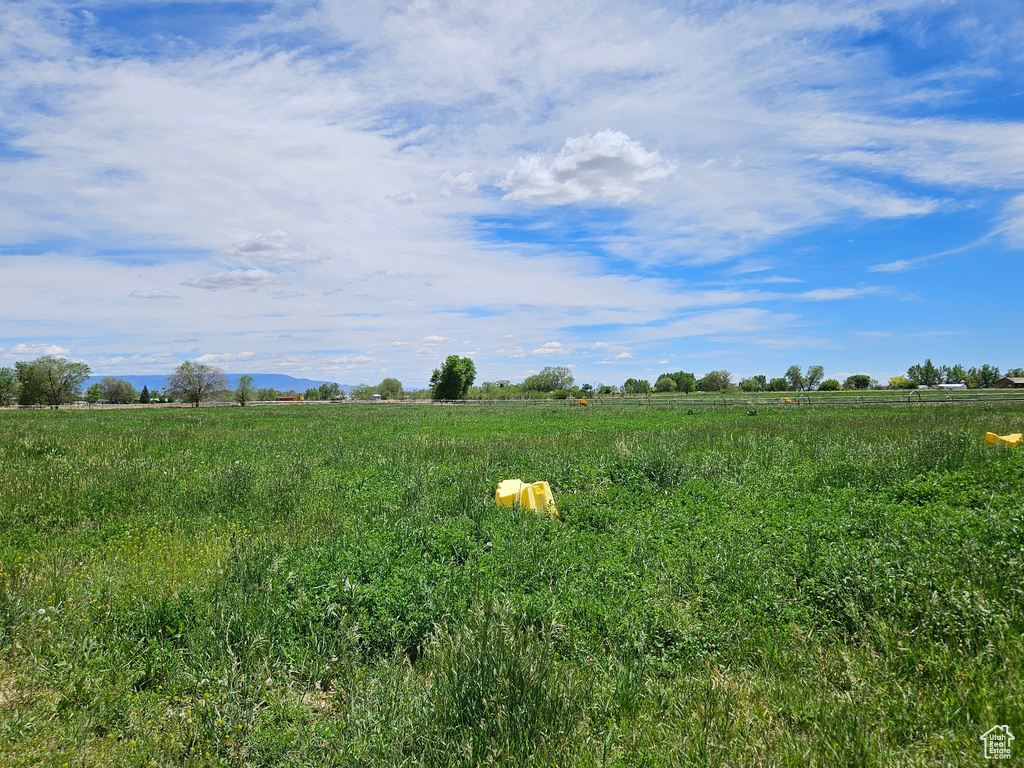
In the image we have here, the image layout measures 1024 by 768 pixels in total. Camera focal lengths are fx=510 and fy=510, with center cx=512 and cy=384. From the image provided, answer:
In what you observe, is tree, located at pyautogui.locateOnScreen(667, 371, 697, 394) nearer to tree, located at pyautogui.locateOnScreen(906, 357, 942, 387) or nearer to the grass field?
tree, located at pyautogui.locateOnScreen(906, 357, 942, 387)

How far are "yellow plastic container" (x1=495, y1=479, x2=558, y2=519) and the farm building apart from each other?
150m

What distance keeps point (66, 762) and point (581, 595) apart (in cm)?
499

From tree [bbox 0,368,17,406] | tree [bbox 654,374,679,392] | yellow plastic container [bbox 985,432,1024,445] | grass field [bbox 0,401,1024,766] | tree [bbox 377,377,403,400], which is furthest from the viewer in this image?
tree [bbox 377,377,403,400]

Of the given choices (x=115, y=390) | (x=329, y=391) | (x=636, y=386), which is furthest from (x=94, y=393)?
(x=636, y=386)

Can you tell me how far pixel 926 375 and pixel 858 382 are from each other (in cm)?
2295

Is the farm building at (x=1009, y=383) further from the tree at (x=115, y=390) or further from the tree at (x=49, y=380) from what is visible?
the tree at (x=115, y=390)

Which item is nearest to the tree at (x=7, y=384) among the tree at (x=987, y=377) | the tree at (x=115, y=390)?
the tree at (x=115, y=390)

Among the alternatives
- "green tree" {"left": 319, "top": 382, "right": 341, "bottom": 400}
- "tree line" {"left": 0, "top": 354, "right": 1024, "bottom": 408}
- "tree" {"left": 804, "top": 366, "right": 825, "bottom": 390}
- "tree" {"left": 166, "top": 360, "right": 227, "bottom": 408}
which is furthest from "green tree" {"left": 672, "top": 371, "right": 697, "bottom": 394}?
"tree" {"left": 166, "top": 360, "right": 227, "bottom": 408}

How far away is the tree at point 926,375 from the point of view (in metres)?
154

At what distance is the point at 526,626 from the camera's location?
5680mm

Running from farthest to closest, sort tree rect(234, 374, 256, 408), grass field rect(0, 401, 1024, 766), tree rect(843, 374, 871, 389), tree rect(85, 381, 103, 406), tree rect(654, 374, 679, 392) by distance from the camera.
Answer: tree rect(654, 374, 679, 392)
tree rect(843, 374, 871, 389)
tree rect(85, 381, 103, 406)
tree rect(234, 374, 256, 408)
grass field rect(0, 401, 1024, 766)

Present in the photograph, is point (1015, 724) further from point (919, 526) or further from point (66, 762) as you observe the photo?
point (66, 762)

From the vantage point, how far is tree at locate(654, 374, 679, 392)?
160250 millimetres

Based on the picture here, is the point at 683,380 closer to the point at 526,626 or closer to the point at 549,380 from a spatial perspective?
the point at 549,380
